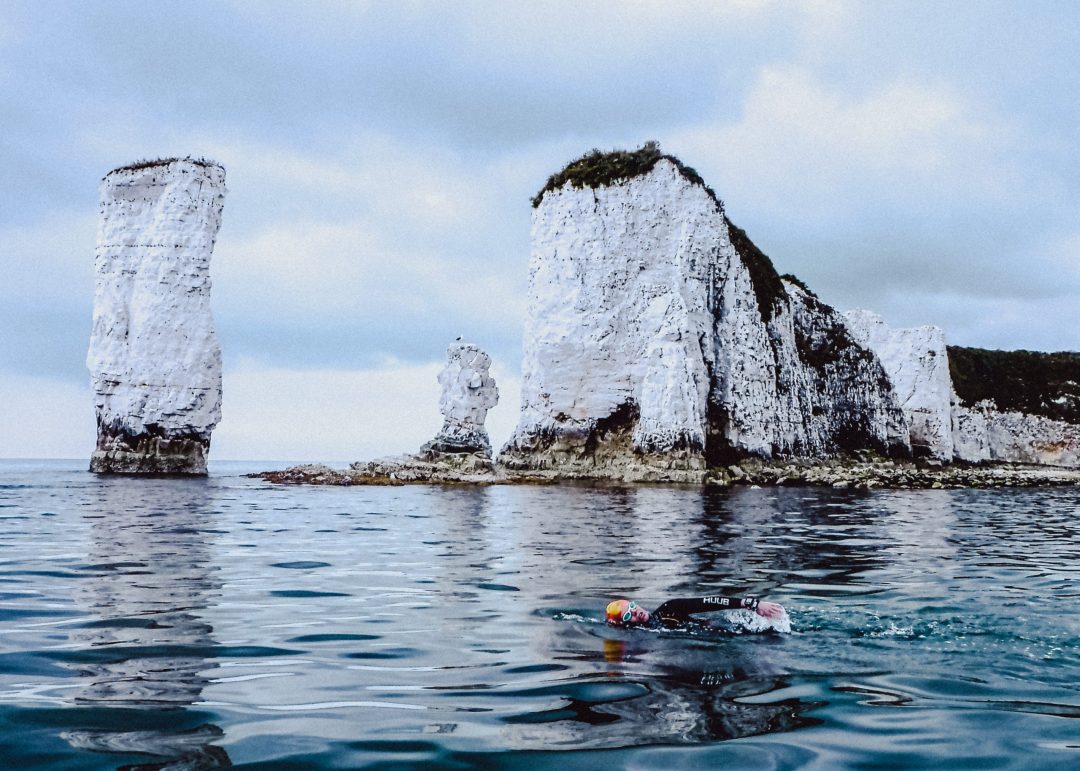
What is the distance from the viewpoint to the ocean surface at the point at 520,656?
4941 millimetres

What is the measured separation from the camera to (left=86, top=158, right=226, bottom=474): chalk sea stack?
2370 inches

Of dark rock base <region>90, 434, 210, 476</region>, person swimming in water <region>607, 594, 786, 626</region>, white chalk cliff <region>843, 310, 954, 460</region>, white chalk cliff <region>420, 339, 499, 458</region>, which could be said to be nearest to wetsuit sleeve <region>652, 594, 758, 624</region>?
person swimming in water <region>607, 594, 786, 626</region>

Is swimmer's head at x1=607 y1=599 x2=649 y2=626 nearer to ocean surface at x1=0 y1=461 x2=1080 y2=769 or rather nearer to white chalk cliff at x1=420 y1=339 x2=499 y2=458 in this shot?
ocean surface at x1=0 y1=461 x2=1080 y2=769

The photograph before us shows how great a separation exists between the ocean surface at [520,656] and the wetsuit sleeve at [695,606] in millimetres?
290

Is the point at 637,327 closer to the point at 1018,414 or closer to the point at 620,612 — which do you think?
the point at 620,612

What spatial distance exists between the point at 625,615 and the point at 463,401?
174ft

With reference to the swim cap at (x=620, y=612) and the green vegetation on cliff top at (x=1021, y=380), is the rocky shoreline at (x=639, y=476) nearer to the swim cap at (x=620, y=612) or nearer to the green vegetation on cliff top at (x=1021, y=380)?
the swim cap at (x=620, y=612)

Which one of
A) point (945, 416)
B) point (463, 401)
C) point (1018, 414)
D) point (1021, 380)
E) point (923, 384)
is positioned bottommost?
point (945, 416)

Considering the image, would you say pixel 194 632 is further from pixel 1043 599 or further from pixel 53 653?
pixel 1043 599

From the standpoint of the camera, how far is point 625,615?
28.7 feet

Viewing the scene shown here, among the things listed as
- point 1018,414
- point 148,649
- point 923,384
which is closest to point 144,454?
point 148,649

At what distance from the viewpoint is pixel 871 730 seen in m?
5.39

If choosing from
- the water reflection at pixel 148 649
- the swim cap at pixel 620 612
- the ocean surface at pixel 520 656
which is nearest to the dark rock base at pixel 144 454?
the ocean surface at pixel 520 656

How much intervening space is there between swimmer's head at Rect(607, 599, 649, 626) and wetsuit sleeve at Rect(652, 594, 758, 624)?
0.30 metres
